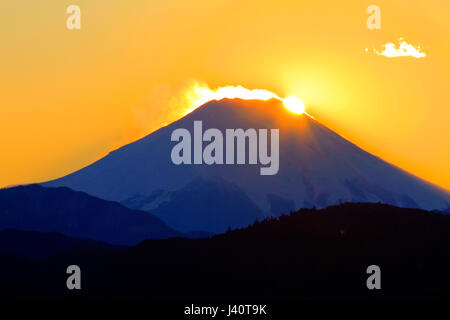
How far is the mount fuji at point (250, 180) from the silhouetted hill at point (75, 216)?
7.58 ft

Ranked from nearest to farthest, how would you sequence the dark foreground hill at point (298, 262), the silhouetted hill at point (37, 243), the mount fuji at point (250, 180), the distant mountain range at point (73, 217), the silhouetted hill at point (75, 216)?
the dark foreground hill at point (298, 262) → the silhouetted hill at point (37, 243) → the distant mountain range at point (73, 217) → the silhouetted hill at point (75, 216) → the mount fuji at point (250, 180)

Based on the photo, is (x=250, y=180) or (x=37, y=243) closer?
(x=37, y=243)

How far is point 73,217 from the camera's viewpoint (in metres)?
171

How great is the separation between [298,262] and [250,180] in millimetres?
79784

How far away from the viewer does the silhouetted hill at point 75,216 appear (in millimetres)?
162250

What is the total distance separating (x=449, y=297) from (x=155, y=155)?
101 m

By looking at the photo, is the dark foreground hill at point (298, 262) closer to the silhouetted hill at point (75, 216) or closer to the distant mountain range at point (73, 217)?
the distant mountain range at point (73, 217)

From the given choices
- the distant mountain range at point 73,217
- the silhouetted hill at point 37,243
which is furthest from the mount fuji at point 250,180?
the silhouetted hill at point 37,243

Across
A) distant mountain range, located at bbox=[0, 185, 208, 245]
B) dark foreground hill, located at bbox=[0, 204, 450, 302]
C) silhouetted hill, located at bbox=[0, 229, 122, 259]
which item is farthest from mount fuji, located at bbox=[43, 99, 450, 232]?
dark foreground hill, located at bbox=[0, 204, 450, 302]

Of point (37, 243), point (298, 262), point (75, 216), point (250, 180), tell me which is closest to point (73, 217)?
point (75, 216)

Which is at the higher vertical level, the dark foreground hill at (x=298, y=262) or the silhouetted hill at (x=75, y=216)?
the silhouetted hill at (x=75, y=216)

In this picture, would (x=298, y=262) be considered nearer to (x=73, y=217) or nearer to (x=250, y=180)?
(x=250, y=180)

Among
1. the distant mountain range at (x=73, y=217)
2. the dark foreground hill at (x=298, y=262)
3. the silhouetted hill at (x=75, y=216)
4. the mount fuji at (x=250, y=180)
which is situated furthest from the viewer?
the mount fuji at (x=250, y=180)
